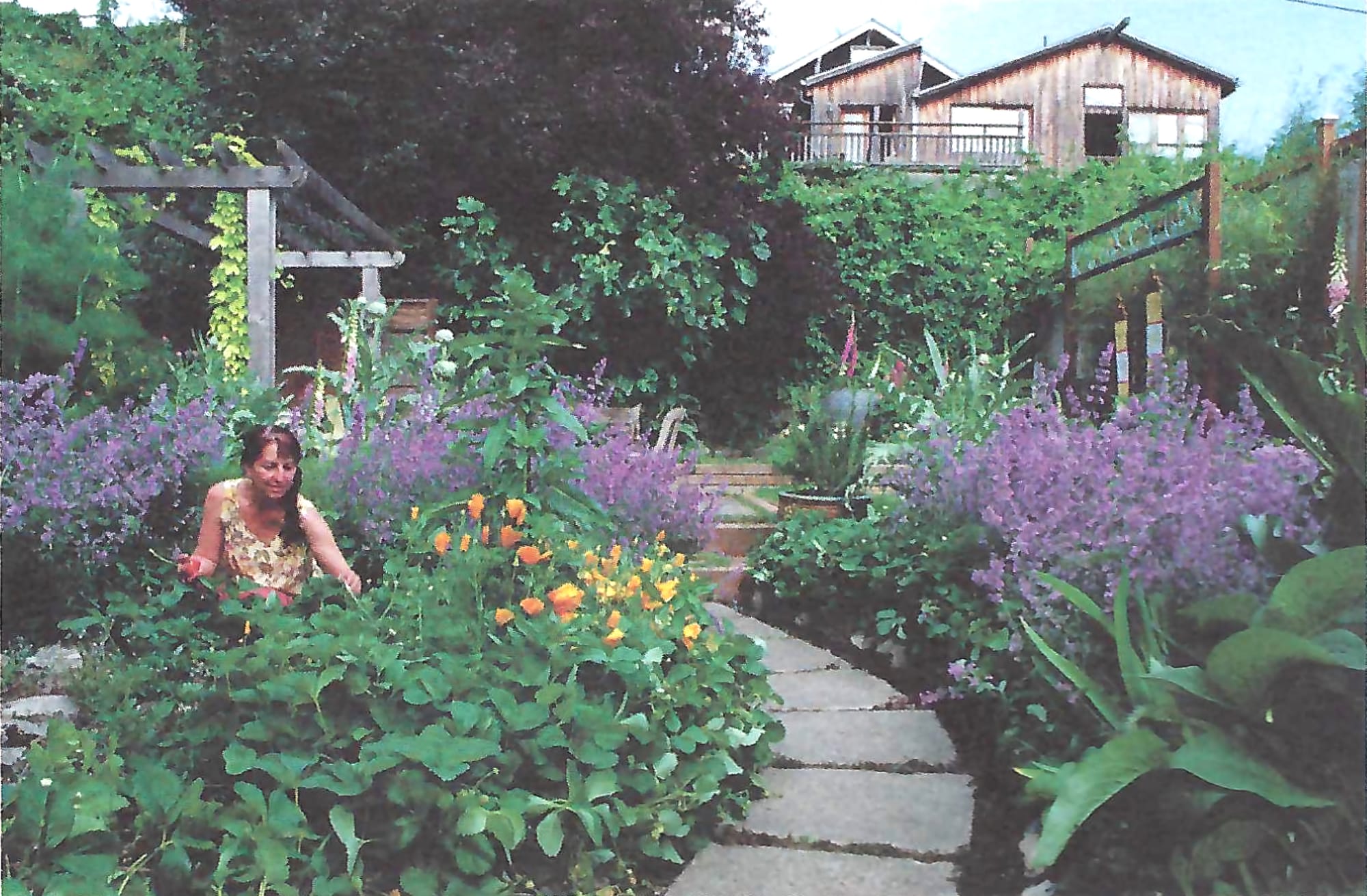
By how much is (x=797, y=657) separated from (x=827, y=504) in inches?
53.8

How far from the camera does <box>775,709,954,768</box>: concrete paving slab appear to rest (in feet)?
8.05

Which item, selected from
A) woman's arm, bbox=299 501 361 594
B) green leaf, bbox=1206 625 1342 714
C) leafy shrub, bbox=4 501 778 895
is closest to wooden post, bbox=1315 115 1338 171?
green leaf, bbox=1206 625 1342 714

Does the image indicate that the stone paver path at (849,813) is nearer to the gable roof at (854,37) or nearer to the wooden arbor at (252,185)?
the gable roof at (854,37)

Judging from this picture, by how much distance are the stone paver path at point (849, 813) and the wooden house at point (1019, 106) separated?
5.99ft

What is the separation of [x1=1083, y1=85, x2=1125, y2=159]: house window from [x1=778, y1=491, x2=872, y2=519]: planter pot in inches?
71.0

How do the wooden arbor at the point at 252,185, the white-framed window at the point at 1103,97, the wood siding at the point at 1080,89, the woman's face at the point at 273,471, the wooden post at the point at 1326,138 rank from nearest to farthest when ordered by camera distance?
1. the woman's face at the point at 273,471
2. the wood siding at the point at 1080,89
3. the white-framed window at the point at 1103,97
4. the wooden post at the point at 1326,138
5. the wooden arbor at the point at 252,185

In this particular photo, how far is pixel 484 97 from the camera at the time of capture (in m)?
6.39

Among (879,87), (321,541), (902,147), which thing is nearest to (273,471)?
(321,541)

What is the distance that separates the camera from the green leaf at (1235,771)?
1.58 meters

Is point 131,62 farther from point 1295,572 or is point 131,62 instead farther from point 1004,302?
point 1295,572

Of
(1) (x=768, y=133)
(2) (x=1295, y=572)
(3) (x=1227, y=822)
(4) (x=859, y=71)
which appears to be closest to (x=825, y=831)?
(3) (x=1227, y=822)

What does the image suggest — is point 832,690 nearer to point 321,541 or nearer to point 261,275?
point 321,541

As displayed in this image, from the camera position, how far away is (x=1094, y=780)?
5.29 feet

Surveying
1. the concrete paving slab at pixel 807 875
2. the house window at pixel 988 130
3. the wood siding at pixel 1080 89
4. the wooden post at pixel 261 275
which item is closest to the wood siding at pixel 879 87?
the wood siding at pixel 1080 89
